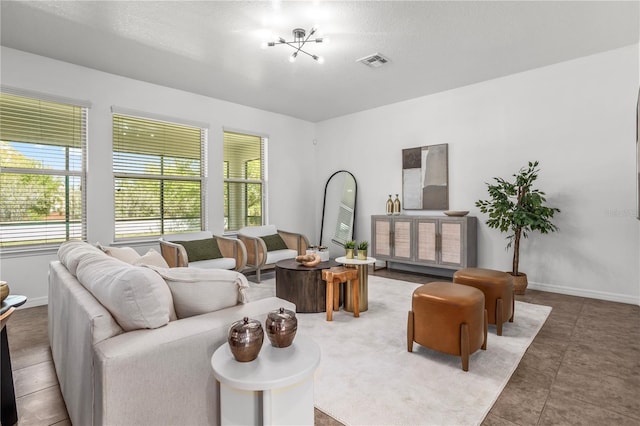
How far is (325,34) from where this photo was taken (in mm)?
3414

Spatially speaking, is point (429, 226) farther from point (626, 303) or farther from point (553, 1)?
point (553, 1)

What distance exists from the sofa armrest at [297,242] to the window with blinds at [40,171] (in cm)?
285

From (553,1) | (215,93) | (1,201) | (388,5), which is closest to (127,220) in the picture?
(1,201)

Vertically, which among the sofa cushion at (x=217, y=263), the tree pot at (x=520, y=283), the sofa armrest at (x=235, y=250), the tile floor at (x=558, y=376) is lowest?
the tile floor at (x=558, y=376)

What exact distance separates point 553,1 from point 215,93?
14.5 ft

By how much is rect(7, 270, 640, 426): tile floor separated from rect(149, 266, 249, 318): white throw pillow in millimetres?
848

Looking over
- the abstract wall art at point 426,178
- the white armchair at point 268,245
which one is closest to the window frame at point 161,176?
the white armchair at point 268,245

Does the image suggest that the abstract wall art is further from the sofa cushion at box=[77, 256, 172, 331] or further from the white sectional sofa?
the sofa cushion at box=[77, 256, 172, 331]

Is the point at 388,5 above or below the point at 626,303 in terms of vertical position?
above

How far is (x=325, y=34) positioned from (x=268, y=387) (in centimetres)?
334

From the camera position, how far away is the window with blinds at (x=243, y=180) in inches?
229

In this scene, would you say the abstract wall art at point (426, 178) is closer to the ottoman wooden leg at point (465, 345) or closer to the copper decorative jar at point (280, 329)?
the ottoman wooden leg at point (465, 345)

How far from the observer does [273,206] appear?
6.41 metres

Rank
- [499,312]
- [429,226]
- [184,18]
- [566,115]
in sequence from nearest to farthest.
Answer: [499,312] → [184,18] → [566,115] → [429,226]
